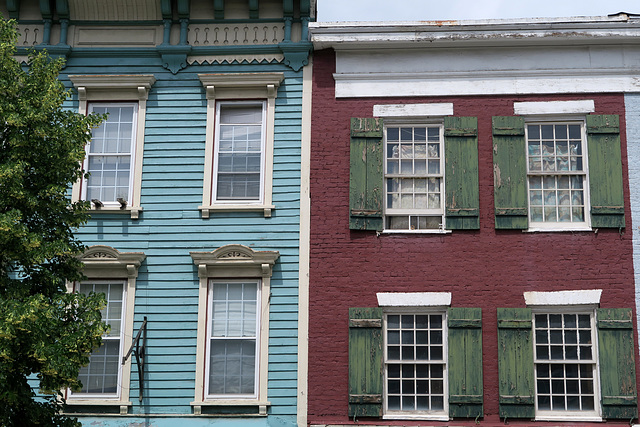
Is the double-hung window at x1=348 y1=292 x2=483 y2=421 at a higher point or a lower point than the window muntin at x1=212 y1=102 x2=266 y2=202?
lower

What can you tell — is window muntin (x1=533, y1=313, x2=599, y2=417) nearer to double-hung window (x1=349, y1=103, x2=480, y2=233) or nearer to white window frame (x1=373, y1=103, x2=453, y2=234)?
double-hung window (x1=349, y1=103, x2=480, y2=233)

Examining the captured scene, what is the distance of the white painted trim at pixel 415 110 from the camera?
14.6 metres

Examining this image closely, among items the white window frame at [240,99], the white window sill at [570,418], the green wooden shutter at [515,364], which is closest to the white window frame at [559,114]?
the green wooden shutter at [515,364]

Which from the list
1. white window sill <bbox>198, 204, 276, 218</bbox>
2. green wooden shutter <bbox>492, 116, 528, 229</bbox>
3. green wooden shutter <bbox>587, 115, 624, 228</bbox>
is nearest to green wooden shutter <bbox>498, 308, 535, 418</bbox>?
green wooden shutter <bbox>492, 116, 528, 229</bbox>

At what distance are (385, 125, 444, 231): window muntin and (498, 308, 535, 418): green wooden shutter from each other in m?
2.01

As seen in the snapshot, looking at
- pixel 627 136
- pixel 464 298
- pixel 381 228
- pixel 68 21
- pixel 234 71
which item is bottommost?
pixel 464 298

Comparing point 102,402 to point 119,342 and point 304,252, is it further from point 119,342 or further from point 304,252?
point 304,252

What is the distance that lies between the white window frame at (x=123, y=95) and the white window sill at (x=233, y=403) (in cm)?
→ 368

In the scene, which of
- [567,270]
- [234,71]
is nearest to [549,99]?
[567,270]

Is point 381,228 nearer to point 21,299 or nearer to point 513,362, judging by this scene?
point 513,362

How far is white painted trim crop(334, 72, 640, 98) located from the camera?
14617 mm

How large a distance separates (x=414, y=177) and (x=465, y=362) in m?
3.22

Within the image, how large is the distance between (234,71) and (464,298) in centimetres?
567

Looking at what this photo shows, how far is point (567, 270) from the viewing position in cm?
1382
